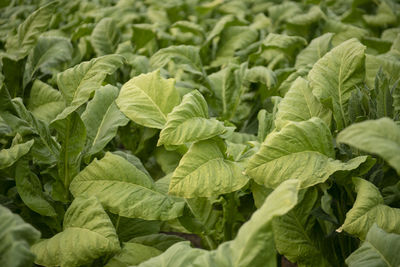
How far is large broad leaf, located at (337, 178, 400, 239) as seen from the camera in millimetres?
1055

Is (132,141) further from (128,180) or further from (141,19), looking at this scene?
(141,19)

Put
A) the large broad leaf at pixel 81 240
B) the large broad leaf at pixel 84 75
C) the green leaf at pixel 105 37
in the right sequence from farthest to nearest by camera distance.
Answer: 1. the green leaf at pixel 105 37
2. the large broad leaf at pixel 84 75
3. the large broad leaf at pixel 81 240

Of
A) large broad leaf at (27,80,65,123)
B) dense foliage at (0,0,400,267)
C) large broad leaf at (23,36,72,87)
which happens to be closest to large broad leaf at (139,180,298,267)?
dense foliage at (0,0,400,267)

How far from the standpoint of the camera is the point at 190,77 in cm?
199

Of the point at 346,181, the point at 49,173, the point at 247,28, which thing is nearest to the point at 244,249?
the point at 346,181

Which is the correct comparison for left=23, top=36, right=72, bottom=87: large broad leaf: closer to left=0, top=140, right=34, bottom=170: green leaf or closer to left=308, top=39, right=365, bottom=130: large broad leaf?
left=0, top=140, right=34, bottom=170: green leaf

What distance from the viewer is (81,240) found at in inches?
43.4

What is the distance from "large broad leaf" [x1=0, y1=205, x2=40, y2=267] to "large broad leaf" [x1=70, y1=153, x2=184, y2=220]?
36 cm

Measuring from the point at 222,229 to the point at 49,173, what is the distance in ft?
1.98

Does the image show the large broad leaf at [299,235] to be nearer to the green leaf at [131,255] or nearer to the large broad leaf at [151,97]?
the green leaf at [131,255]

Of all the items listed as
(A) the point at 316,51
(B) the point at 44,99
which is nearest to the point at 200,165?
(B) the point at 44,99

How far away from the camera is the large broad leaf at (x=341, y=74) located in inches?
52.4

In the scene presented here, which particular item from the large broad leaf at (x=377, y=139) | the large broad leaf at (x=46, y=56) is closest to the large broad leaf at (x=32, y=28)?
the large broad leaf at (x=46, y=56)

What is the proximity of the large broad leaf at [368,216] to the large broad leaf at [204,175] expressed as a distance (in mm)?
289
